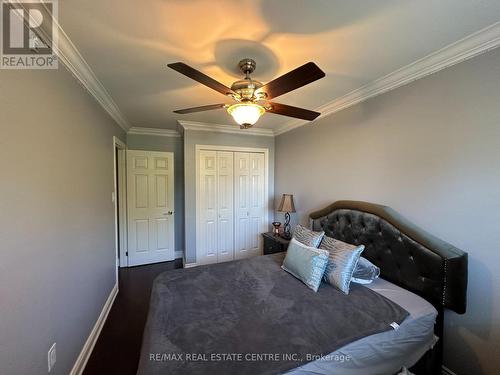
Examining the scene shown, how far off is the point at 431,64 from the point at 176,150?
3.75 meters

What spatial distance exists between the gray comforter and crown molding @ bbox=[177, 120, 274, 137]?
7.54 ft

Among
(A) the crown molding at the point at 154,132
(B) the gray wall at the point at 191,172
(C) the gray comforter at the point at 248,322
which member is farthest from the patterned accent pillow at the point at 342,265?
(A) the crown molding at the point at 154,132

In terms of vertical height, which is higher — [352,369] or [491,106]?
[491,106]

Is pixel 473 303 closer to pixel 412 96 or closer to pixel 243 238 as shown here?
pixel 412 96

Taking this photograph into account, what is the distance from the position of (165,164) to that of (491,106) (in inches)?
159

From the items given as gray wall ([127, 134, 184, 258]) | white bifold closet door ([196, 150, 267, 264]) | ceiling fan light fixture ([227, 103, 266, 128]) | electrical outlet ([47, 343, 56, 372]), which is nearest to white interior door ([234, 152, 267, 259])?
white bifold closet door ([196, 150, 267, 264])

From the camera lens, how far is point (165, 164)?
13.1 feet

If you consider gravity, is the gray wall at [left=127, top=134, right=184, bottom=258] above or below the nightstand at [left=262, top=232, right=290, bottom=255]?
above

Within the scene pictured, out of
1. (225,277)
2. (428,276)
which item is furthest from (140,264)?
(428,276)

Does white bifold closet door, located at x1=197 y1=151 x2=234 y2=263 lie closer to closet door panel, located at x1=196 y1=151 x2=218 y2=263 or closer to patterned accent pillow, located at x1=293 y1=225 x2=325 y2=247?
closet door panel, located at x1=196 y1=151 x2=218 y2=263

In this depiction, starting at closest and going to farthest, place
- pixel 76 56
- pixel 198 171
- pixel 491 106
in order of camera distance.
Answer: pixel 491 106 < pixel 76 56 < pixel 198 171

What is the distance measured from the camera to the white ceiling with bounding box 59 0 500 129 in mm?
1234

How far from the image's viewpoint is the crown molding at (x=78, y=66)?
1432 millimetres

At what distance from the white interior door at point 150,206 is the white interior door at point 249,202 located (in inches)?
48.3
